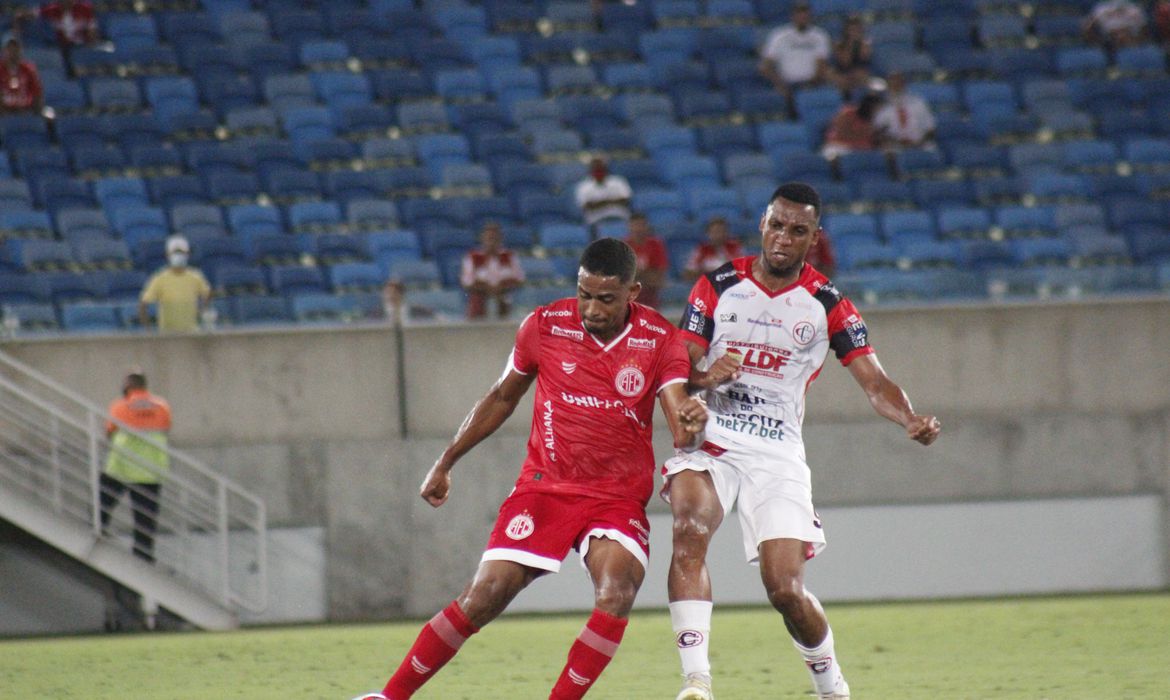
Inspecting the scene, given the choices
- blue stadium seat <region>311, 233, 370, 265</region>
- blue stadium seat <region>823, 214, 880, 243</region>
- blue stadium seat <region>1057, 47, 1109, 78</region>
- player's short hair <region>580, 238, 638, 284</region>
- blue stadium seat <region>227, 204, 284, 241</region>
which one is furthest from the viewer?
blue stadium seat <region>1057, 47, 1109, 78</region>

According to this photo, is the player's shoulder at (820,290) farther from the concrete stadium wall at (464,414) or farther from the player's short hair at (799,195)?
the concrete stadium wall at (464,414)

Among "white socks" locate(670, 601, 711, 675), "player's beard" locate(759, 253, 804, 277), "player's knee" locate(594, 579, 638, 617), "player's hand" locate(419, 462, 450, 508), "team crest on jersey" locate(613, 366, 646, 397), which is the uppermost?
"player's beard" locate(759, 253, 804, 277)

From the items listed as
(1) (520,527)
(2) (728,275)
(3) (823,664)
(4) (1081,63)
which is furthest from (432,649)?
(4) (1081,63)

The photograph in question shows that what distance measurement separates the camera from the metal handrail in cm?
1359

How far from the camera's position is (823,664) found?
6.86m

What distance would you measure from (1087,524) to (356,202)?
820 cm

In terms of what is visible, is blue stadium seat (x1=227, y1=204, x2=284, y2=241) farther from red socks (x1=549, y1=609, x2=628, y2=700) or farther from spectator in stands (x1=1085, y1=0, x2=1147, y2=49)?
red socks (x1=549, y1=609, x2=628, y2=700)

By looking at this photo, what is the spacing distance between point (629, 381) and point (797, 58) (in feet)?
45.1

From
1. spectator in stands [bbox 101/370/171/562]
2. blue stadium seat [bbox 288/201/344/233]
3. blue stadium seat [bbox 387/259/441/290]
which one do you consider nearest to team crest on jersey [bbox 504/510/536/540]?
spectator in stands [bbox 101/370/171/562]

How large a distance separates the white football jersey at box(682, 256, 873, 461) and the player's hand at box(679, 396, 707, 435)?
80 centimetres

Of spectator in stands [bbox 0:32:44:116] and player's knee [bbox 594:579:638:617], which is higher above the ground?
spectator in stands [bbox 0:32:44:116]

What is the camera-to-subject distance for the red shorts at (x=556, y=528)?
21.3 feet

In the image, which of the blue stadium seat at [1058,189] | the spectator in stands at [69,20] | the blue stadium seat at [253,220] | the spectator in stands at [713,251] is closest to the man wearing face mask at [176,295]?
the blue stadium seat at [253,220]

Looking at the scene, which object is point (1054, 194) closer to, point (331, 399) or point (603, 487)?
point (331, 399)
